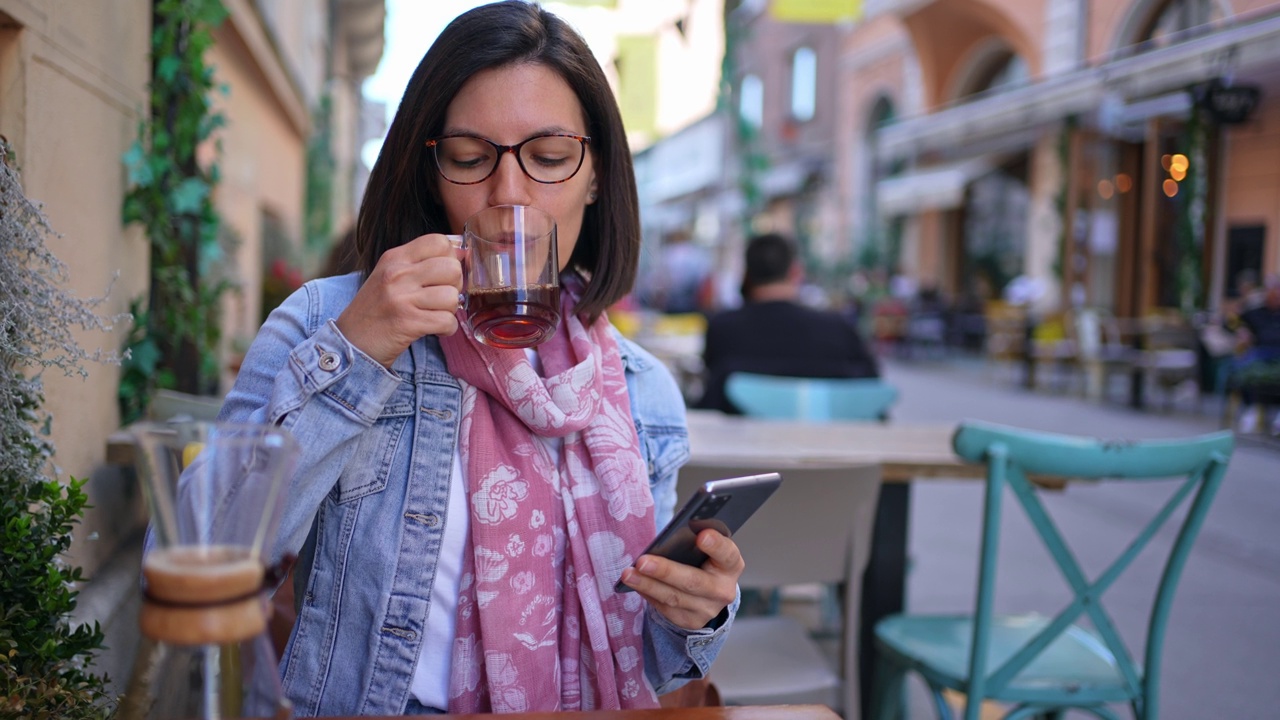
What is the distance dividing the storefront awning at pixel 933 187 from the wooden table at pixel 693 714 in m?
14.5

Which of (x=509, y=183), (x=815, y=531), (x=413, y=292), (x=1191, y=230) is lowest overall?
(x=815, y=531)

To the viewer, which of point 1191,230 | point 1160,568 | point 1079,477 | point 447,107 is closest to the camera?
point 447,107

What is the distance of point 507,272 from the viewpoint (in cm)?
117

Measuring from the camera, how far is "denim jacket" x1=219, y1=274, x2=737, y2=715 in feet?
3.83

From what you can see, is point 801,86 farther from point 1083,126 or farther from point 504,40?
point 504,40

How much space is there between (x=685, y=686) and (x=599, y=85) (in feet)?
3.10

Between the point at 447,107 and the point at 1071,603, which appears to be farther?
the point at 1071,603

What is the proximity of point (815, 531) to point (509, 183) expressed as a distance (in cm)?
127

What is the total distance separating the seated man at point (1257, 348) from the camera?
804cm

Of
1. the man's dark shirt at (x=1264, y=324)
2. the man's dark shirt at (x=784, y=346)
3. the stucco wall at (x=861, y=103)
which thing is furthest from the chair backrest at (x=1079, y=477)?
the stucco wall at (x=861, y=103)

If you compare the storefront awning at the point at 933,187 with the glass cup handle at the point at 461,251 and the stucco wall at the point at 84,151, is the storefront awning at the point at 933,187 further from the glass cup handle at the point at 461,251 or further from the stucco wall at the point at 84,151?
the glass cup handle at the point at 461,251

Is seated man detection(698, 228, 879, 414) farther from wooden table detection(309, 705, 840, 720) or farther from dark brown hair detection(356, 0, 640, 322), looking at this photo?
wooden table detection(309, 705, 840, 720)

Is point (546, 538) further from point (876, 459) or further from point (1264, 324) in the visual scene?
point (1264, 324)

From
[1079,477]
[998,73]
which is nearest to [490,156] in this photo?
[1079,477]
